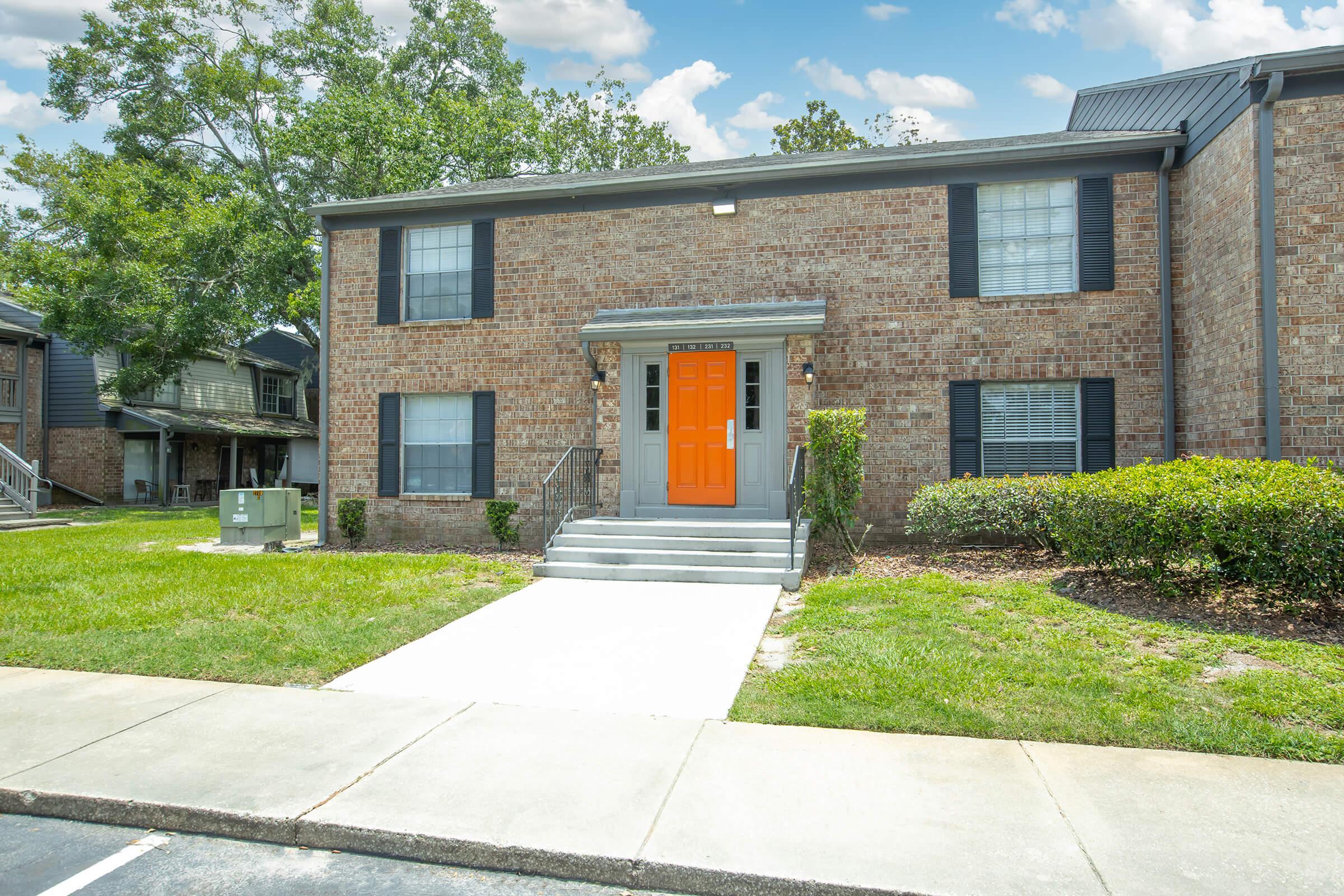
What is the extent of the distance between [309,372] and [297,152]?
9.13 meters

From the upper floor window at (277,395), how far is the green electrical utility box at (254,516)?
57.7 feet

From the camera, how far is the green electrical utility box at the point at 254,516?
41.7ft

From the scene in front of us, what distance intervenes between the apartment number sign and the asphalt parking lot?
8413 millimetres

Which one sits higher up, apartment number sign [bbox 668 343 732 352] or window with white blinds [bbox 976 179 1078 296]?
window with white blinds [bbox 976 179 1078 296]

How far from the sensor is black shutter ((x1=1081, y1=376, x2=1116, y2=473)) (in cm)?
1016

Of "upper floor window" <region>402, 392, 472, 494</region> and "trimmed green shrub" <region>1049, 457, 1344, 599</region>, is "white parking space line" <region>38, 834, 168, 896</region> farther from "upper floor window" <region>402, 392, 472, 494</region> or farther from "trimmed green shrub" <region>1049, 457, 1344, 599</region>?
"upper floor window" <region>402, 392, 472, 494</region>

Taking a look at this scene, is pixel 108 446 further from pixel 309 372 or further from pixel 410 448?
pixel 410 448

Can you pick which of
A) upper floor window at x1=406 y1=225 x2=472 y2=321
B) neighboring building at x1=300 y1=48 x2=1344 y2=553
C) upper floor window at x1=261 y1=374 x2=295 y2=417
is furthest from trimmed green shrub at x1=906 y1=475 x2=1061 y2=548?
upper floor window at x1=261 y1=374 x2=295 y2=417

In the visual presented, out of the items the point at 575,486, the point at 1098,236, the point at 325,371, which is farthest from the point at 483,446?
the point at 1098,236

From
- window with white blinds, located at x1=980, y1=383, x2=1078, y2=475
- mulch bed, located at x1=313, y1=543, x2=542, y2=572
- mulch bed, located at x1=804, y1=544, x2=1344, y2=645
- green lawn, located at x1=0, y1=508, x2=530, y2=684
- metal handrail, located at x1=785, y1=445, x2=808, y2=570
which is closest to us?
green lawn, located at x1=0, y1=508, x2=530, y2=684

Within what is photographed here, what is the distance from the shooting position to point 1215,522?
6.43 meters

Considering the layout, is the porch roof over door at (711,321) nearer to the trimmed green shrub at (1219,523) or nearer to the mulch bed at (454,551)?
the mulch bed at (454,551)

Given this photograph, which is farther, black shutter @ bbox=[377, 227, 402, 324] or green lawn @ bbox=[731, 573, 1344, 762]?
black shutter @ bbox=[377, 227, 402, 324]

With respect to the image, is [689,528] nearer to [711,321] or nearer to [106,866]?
[711,321]
